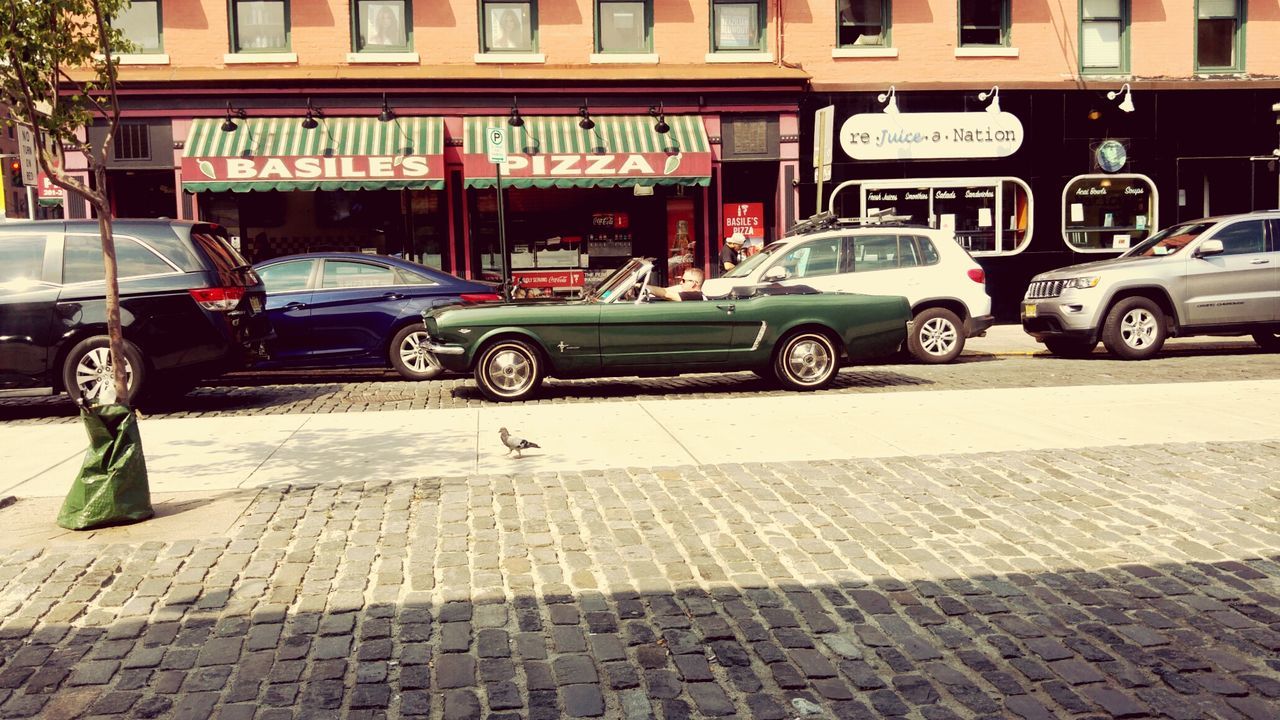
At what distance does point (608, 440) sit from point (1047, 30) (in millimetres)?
16100

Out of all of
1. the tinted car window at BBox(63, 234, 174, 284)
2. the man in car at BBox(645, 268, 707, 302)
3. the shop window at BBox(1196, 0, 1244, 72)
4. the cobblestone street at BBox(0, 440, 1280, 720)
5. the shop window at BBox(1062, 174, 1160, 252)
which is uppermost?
the shop window at BBox(1196, 0, 1244, 72)

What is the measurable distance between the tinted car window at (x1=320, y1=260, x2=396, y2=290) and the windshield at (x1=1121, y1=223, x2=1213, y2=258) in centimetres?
985

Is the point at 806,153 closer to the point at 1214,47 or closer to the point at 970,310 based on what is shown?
the point at 970,310

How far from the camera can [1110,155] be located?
20.8 meters

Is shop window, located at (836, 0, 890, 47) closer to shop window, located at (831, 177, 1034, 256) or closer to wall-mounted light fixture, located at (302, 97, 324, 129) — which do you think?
shop window, located at (831, 177, 1034, 256)

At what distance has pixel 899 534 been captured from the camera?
5.49 m

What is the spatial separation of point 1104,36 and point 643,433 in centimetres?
1642

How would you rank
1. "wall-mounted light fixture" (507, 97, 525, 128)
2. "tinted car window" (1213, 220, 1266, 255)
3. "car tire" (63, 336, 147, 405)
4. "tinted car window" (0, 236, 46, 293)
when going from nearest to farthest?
"car tire" (63, 336, 147, 405)
"tinted car window" (0, 236, 46, 293)
"tinted car window" (1213, 220, 1266, 255)
"wall-mounted light fixture" (507, 97, 525, 128)

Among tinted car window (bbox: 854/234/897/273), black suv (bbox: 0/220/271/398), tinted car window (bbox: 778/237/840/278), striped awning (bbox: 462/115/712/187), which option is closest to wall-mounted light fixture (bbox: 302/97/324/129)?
striped awning (bbox: 462/115/712/187)

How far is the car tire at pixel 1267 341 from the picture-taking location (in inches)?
588

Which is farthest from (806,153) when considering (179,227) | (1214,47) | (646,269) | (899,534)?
(899,534)

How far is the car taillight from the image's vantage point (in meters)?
10.3

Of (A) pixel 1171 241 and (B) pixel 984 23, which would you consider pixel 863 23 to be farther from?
(A) pixel 1171 241

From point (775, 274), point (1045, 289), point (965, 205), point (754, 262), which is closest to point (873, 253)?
point (775, 274)
